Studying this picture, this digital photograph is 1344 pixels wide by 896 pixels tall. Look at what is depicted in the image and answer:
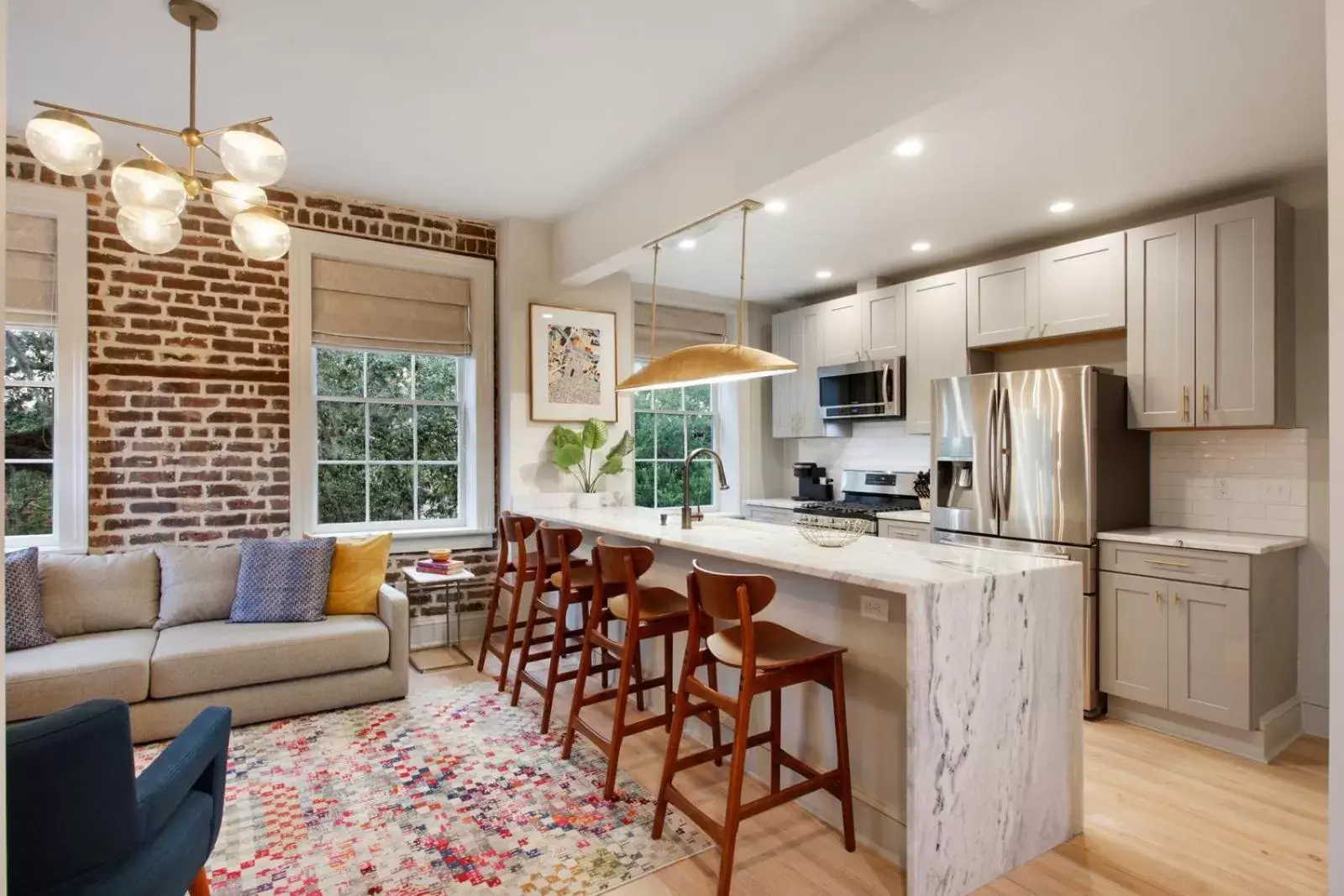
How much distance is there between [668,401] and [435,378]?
201 centimetres

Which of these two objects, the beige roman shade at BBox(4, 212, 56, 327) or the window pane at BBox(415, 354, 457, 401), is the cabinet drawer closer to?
the window pane at BBox(415, 354, 457, 401)

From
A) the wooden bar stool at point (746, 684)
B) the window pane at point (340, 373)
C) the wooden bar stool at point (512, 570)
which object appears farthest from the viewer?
the window pane at point (340, 373)

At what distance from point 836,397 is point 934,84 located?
339 centimetres

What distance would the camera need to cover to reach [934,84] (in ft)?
7.82

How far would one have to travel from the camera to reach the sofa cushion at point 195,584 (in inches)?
142

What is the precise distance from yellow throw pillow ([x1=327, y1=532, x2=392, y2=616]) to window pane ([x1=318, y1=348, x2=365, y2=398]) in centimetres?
105

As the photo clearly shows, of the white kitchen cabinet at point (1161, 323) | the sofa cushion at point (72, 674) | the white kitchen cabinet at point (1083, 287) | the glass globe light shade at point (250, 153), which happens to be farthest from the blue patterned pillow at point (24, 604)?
the white kitchen cabinet at point (1161, 323)

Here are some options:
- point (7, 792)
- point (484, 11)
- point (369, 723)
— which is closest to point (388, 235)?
point (484, 11)

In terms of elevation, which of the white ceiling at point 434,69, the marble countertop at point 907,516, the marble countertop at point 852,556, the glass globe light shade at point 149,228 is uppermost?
the white ceiling at point 434,69

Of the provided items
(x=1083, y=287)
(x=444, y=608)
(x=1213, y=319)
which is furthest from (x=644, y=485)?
(x=1213, y=319)

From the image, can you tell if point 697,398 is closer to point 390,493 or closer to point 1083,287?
point 390,493

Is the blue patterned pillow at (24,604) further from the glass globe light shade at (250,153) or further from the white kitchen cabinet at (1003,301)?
the white kitchen cabinet at (1003,301)

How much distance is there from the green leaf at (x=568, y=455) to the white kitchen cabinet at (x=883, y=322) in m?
2.30

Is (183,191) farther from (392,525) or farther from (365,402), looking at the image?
(392,525)
